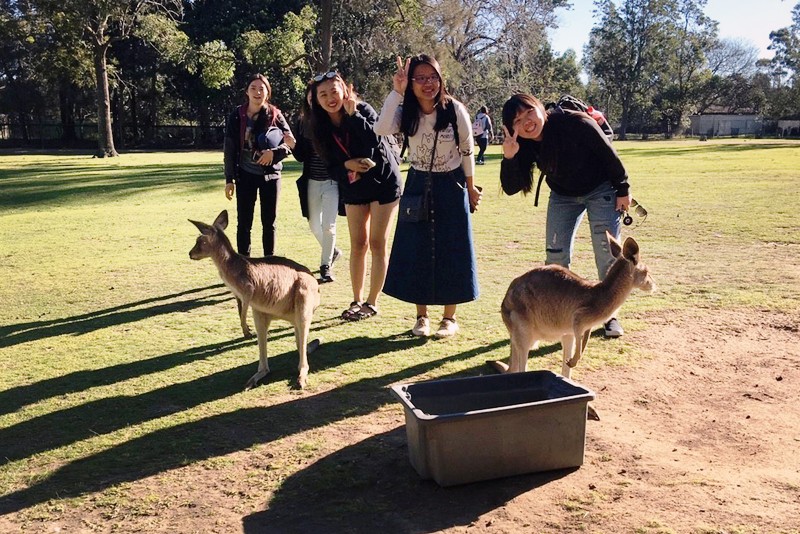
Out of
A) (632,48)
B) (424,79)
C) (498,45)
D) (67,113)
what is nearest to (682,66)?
(632,48)

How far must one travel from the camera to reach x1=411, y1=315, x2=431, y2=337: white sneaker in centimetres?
492

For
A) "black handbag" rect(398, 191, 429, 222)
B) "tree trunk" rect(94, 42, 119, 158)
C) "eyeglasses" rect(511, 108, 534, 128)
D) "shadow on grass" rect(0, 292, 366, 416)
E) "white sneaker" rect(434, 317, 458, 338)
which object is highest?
"tree trunk" rect(94, 42, 119, 158)

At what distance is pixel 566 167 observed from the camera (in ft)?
14.4

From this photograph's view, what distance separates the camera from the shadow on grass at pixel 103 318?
17.1 ft

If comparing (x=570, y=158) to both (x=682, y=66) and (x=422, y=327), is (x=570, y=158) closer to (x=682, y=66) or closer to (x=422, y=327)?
(x=422, y=327)

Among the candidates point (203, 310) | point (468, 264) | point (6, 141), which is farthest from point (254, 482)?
point (6, 141)

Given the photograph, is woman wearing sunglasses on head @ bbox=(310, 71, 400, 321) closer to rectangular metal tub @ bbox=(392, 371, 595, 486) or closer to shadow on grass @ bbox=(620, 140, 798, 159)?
rectangular metal tub @ bbox=(392, 371, 595, 486)

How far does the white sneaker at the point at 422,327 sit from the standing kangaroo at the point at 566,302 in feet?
4.02

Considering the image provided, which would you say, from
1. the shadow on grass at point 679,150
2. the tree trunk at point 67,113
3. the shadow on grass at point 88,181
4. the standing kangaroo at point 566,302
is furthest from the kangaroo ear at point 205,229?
the tree trunk at point 67,113

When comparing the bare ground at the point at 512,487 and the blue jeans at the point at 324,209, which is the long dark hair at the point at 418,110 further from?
the blue jeans at the point at 324,209

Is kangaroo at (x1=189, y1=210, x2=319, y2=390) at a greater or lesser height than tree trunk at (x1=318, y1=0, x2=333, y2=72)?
lesser

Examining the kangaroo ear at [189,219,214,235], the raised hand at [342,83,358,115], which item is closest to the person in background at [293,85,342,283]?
the raised hand at [342,83,358,115]

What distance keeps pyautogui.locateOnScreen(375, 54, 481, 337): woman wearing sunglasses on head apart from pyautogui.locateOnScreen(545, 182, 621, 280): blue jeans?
52 cm

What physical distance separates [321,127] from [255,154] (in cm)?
103
